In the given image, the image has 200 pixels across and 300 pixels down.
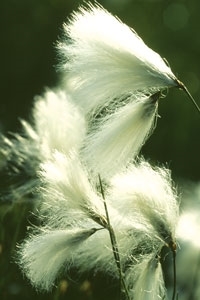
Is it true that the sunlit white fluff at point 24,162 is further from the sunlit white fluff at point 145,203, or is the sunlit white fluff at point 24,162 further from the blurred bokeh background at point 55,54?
the blurred bokeh background at point 55,54

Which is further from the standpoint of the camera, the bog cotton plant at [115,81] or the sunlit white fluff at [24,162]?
the sunlit white fluff at [24,162]

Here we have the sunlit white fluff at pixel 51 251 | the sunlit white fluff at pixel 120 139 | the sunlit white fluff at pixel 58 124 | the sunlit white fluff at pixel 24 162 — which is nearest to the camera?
the sunlit white fluff at pixel 120 139

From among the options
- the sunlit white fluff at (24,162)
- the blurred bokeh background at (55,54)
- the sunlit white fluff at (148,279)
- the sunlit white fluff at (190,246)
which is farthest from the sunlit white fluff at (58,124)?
the blurred bokeh background at (55,54)

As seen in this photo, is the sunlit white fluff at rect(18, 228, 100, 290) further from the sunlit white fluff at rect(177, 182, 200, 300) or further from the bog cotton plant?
the sunlit white fluff at rect(177, 182, 200, 300)

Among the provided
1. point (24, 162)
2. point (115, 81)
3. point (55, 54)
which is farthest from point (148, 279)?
point (55, 54)

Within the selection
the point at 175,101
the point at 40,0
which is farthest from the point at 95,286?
the point at 40,0

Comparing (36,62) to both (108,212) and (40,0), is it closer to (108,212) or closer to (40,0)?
(40,0)

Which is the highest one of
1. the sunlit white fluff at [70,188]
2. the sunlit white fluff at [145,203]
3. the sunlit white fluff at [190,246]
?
the sunlit white fluff at [70,188]
